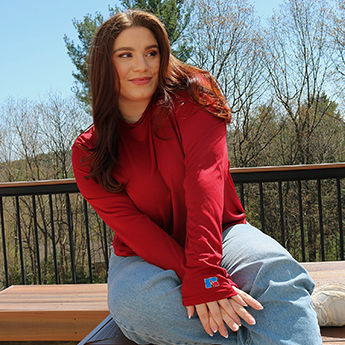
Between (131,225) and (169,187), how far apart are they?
0.19 meters

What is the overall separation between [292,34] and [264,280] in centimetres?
859

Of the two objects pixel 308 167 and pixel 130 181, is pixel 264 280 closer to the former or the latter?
pixel 130 181

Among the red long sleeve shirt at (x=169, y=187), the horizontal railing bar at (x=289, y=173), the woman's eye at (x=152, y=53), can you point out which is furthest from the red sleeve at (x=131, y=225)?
the horizontal railing bar at (x=289, y=173)

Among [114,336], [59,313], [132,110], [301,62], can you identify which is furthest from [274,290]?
[301,62]

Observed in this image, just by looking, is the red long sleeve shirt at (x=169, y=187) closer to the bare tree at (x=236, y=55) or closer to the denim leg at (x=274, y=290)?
the denim leg at (x=274, y=290)

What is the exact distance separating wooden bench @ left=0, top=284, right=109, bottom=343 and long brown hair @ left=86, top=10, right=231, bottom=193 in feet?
2.65

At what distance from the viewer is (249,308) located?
0.93 metres

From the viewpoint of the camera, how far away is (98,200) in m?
1.24

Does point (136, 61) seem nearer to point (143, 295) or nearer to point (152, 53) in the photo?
point (152, 53)

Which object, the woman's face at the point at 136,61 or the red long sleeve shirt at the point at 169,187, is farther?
the woman's face at the point at 136,61

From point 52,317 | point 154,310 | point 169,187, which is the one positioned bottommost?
point 52,317

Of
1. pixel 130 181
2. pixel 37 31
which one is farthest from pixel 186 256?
pixel 37 31

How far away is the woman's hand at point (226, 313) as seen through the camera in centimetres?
88

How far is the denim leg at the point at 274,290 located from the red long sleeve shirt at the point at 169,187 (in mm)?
109
